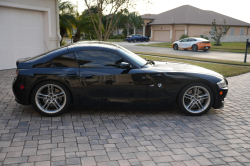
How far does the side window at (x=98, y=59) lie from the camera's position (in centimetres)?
498

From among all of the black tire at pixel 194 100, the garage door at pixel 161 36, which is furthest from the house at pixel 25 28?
the garage door at pixel 161 36

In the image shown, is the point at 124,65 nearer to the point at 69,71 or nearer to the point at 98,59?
the point at 98,59

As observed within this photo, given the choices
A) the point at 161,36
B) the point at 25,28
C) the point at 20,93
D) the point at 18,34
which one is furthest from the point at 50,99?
the point at 161,36

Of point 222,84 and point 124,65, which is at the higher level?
point 124,65

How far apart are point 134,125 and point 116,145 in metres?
0.91

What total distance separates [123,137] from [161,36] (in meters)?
45.6

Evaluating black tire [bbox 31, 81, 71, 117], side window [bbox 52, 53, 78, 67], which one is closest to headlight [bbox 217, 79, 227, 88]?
side window [bbox 52, 53, 78, 67]

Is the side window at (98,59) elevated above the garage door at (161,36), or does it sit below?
below

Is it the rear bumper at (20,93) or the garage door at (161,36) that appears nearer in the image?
the rear bumper at (20,93)

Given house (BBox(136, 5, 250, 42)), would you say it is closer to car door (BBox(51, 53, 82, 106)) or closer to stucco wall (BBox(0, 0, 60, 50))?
stucco wall (BBox(0, 0, 60, 50))

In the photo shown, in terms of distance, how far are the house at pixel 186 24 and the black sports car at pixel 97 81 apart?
1541 inches

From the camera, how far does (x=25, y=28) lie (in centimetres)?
1081

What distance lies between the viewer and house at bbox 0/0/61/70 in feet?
33.4

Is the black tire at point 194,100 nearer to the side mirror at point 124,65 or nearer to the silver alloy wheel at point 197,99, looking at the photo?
the silver alloy wheel at point 197,99
